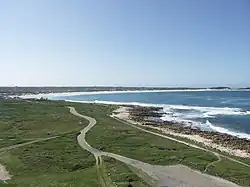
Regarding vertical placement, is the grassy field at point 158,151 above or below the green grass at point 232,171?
above

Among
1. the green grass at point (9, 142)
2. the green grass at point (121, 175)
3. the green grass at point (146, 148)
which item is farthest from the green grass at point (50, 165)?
the green grass at point (146, 148)

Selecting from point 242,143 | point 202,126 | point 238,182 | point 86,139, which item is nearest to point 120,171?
point 238,182

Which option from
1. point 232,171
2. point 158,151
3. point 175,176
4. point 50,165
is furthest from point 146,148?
point 50,165

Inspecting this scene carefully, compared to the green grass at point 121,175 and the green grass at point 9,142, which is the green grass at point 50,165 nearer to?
the green grass at point 121,175

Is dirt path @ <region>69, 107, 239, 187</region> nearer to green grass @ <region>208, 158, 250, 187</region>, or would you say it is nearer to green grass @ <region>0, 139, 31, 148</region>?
green grass @ <region>208, 158, 250, 187</region>

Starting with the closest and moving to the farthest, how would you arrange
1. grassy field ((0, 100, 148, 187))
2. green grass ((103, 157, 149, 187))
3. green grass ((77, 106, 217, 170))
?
green grass ((103, 157, 149, 187)) < grassy field ((0, 100, 148, 187)) < green grass ((77, 106, 217, 170))

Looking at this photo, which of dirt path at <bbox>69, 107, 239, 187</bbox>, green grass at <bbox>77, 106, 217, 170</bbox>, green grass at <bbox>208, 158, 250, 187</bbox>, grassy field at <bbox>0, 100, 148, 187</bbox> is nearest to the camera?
dirt path at <bbox>69, 107, 239, 187</bbox>

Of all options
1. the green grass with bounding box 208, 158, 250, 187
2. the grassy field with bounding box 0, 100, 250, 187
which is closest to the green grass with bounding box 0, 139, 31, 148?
the grassy field with bounding box 0, 100, 250, 187

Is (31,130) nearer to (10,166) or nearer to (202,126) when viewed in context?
(10,166)

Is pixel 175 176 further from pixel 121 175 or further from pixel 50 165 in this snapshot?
pixel 50 165

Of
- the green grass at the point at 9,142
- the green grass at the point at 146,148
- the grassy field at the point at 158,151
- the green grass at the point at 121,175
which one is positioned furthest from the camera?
the green grass at the point at 9,142

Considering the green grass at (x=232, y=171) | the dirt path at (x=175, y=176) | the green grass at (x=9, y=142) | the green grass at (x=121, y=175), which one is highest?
the green grass at (x=9, y=142)
